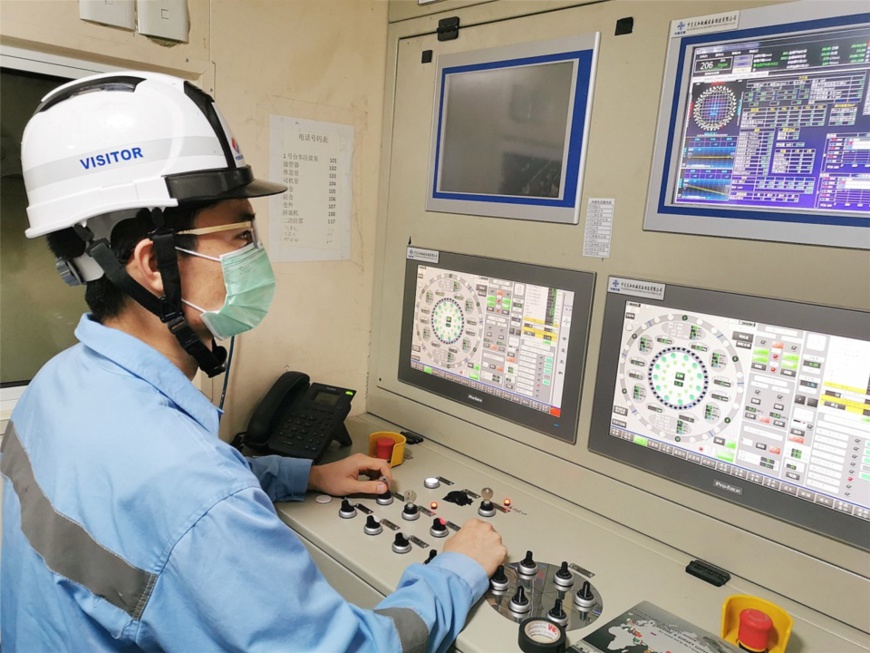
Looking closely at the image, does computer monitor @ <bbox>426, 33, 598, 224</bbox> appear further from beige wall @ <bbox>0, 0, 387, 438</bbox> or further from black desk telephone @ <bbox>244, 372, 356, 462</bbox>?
black desk telephone @ <bbox>244, 372, 356, 462</bbox>

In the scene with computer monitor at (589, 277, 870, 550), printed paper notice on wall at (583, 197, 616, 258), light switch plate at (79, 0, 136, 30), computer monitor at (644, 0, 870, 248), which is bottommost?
computer monitor at (589, 277, 870, 550)

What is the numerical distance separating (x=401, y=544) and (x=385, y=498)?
0.23m

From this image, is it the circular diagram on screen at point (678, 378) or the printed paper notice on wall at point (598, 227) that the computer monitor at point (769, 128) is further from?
the circular diagram on screen at point (678, 378)

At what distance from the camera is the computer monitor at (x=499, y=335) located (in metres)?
1.57

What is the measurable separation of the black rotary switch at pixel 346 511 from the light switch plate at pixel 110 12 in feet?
4.21

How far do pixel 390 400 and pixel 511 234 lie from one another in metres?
0.75

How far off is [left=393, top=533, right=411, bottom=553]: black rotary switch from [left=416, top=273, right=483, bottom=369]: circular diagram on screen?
2.02 feet

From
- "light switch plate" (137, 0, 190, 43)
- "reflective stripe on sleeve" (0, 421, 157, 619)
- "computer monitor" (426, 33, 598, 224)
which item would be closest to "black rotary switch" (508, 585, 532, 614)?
"reflective stripe on sleeve" (0, 421, 157, 619)

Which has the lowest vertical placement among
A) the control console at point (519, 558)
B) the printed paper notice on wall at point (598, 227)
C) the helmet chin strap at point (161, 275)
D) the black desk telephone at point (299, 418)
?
the control console at point (519, 558)

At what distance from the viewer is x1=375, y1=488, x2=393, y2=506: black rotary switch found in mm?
1551

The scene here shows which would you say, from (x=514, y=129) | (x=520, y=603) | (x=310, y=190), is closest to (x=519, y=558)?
(x=520, y=603)

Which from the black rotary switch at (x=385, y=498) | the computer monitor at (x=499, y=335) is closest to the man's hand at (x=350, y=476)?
the black rotary switch at (x=385, y=498)

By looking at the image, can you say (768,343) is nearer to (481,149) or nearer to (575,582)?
(575,582)

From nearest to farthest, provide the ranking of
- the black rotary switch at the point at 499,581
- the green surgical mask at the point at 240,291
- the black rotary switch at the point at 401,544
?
the green surgical mask at the point at 240,291
the black rotary switch at the point at 499,581
the black rotary switch at the point at 401,544
